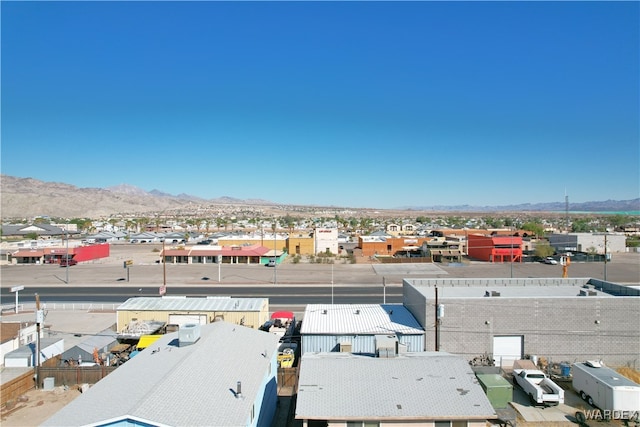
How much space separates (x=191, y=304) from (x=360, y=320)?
1265 centimetres

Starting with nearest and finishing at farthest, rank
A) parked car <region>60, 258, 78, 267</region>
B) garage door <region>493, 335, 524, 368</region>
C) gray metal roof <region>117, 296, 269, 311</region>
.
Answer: garage door <region>493, 335, 524, 368</region> < gray metal roof <region>117, 296, 269, 311</region> < parked car <region>60, 258, 78, 267</region>

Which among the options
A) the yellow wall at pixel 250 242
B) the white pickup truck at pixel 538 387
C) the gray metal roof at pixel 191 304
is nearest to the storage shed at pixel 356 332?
Answer: the white pickup truck at pixel 538 387

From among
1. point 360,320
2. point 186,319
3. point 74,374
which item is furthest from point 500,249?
point 74,374

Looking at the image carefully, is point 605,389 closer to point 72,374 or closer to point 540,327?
point 540,327

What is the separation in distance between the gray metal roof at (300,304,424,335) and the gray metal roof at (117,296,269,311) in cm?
550

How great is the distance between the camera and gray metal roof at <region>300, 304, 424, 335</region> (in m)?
22.9

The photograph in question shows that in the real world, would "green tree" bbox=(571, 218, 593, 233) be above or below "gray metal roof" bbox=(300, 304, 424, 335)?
above

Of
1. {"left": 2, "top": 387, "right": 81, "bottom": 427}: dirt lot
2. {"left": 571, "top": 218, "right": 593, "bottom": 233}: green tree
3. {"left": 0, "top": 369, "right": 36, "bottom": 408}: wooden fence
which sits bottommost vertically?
{"left": 2, "top": 387, "right": 81, "bottom": 427}: dirt lot

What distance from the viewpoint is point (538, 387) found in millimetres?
18359

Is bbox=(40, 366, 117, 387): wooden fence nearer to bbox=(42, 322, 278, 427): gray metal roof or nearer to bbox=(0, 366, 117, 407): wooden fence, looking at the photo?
bbox=(0, 366, 117, 407): wooden fence

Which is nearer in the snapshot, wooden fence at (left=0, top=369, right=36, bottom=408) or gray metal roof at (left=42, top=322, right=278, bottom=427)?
gray metal roof at (left=42, top=322, right=278, bottom=427)

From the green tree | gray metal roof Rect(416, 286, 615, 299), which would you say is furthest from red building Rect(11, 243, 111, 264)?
the green tree

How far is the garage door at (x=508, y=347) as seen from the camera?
22.8m

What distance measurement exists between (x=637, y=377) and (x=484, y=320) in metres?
7.52
